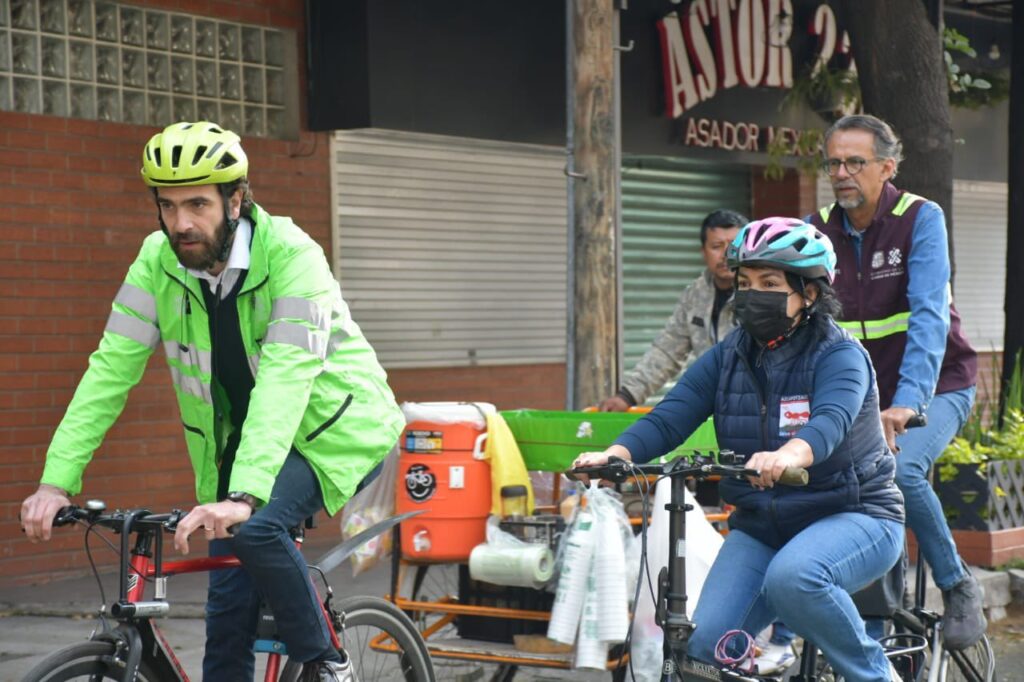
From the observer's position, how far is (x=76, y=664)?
381cm

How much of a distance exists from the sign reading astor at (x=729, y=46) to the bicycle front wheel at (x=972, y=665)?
24.4 feet

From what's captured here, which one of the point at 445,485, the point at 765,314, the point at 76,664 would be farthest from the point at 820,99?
the point at 76,664

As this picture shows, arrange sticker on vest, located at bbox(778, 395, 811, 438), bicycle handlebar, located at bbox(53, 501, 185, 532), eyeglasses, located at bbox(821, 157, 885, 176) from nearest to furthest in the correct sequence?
bicycle handlebar, located at bbox(53, 501, 185, 532) < sticker on vest, located at bbox(778, 395, 811, 438) < eyeglasses, located at bbox(821, 157, 885, 176)

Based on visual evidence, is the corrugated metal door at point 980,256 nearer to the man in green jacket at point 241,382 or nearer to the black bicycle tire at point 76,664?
the man in green jacket at point 241,382

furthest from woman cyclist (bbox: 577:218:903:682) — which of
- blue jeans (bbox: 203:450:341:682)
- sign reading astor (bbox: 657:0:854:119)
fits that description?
sign reading astor (bbox: 657:0:854:119)

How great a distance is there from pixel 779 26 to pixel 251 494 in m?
10.3

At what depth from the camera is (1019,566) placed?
8820 mm

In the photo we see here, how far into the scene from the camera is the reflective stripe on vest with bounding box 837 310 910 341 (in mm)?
5688

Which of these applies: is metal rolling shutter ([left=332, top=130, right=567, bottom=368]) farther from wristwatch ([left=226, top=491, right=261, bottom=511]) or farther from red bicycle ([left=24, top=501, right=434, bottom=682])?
wristwatch ([left=226, top=491, right=261, bottom=511])

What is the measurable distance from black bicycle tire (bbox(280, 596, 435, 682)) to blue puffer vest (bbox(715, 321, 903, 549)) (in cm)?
122

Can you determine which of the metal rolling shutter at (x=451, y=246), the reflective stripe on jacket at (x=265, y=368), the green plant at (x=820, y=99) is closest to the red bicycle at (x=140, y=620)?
the reflective stripe on jacket at (x=265, y=368)

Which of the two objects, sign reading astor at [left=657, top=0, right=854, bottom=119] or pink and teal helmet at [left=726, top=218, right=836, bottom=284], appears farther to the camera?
sign reading astor at [left=657, top=0, right=854, bottom=119]

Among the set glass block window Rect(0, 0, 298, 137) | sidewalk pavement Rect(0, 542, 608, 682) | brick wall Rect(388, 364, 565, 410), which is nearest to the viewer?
sidewalk pavement Rect(0, 542, 608, 682)

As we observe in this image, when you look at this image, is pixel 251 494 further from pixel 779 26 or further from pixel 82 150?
pixel 779 26
